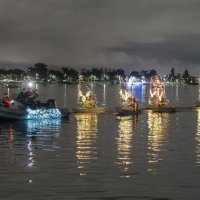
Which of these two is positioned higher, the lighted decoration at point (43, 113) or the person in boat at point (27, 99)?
the person in boat at point (27, 99)

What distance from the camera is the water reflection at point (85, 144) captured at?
2704 centimetres

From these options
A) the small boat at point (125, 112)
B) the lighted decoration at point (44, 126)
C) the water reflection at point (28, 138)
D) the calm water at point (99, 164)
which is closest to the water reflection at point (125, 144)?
the calm water at point (99, 164)

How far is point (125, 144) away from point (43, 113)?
2334 cm

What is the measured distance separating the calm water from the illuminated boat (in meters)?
8.74

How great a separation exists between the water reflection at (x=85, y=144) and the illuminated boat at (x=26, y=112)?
5.66 m

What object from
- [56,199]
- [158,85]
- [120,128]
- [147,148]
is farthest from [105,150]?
[158,85]

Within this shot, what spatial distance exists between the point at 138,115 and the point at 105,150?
3268 centimetres

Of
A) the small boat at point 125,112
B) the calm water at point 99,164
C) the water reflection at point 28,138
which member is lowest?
the calm water at point 99,164

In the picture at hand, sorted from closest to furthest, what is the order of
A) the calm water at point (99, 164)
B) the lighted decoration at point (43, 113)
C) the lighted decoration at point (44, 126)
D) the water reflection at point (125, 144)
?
the calm water at point (99, 164) < the water reflection at point (125, 144) < the lighted decoration at point (44, 126) < the lighted decoration at point (43, 113)

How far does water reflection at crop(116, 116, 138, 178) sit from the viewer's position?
26.3 m

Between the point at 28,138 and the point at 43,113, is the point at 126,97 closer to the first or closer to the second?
the point at 43,113

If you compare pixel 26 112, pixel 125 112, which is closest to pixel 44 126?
pixel 26 112

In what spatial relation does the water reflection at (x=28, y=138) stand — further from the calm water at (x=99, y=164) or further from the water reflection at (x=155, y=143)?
the water reflection at (x=155, y=143)

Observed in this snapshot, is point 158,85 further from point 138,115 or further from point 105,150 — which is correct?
point 105,150
